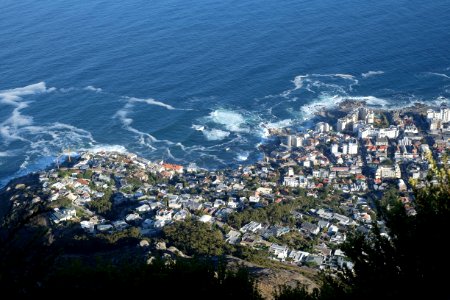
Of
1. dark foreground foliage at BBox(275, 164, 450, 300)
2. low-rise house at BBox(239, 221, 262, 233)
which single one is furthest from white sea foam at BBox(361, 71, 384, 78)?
dark foreground foliage at BBox(275, 164, 450, 300)

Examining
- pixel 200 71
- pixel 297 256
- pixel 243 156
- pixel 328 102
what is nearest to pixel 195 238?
pixel 297 256

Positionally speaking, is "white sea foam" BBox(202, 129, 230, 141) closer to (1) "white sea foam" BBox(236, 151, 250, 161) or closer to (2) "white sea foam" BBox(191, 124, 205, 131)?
(2) "white sea foam" BBox(191, 124, 205, 131)

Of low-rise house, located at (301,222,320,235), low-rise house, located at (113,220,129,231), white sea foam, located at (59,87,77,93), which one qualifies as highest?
white sea foam, located at (59,87,77,93)

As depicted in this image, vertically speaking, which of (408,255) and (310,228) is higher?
(408,255)

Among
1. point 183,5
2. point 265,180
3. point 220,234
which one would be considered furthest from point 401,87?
point 183,5

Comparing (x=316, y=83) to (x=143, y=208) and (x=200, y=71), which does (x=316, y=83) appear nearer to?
(x=200, y=71)
